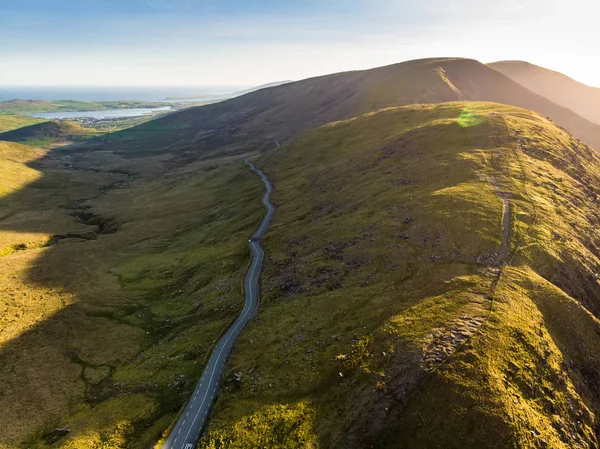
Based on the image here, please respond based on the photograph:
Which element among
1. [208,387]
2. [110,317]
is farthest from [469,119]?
[110,317]

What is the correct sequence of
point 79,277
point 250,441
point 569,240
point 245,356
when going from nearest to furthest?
point 250,441, point 245,356, point 569,240, point 79,277

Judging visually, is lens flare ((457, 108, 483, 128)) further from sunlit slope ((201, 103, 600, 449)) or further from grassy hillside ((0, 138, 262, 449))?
grassy hillside ((0, 138, 262, 449))

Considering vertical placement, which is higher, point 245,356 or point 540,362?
point 540,362

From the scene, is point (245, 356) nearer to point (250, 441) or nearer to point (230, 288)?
point (250, 441)

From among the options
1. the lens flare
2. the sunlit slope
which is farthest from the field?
the lens flare

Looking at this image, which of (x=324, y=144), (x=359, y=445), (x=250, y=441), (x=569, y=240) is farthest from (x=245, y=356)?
(x=324, y=144)

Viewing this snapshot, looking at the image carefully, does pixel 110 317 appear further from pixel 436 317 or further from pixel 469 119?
pixel 469 119

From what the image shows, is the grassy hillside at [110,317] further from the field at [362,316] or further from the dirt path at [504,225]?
the dirt path at [504,225]
